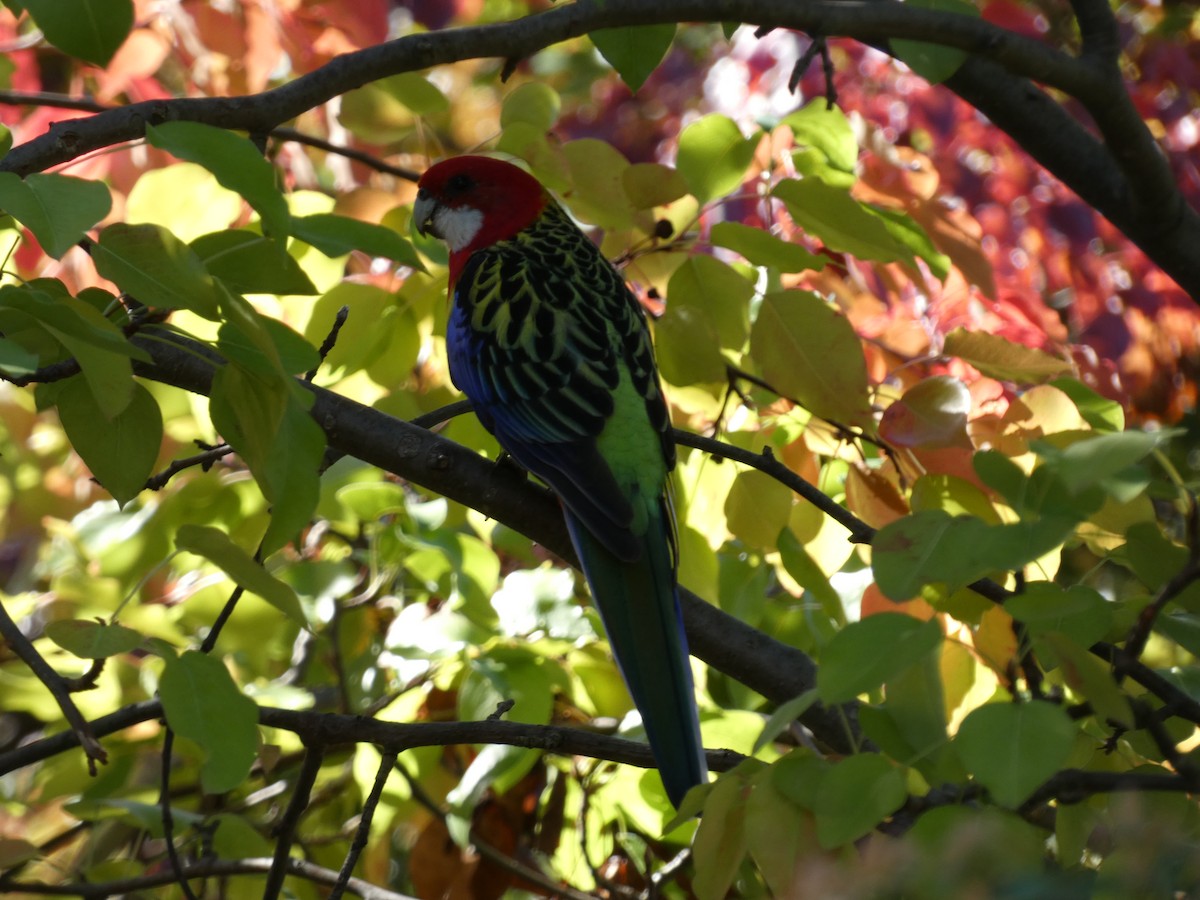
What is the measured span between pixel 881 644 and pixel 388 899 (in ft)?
3.96

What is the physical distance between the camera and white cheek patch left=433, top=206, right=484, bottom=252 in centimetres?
311

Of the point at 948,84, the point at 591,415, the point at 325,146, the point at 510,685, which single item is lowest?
the point at 510,685

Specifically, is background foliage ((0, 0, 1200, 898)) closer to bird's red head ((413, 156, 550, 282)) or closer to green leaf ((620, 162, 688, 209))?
green leaf ((620, 162, 688, 209))

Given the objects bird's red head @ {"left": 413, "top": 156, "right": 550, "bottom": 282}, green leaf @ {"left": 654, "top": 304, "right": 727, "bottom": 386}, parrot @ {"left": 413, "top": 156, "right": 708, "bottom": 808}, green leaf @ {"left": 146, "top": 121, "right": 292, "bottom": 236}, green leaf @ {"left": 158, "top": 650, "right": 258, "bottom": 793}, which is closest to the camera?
green leaf @ {"left": 146, "top": 121, "right": 292, "bottom": 236}

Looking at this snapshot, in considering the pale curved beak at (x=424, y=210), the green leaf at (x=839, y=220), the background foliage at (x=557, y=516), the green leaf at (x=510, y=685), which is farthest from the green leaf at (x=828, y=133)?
the green leaf at (x=510, y=685)

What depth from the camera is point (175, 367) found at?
1.67 metres

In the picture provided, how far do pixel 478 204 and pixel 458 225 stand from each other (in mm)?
84

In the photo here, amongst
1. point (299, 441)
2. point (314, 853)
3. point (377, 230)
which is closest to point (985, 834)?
point (299, 441)

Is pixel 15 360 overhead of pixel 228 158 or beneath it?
beneath

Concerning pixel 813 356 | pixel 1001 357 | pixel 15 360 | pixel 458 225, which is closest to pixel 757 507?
pixel 813 356

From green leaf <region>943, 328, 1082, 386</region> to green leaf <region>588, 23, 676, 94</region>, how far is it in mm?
681

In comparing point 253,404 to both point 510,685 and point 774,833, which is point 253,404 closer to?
point 774,833

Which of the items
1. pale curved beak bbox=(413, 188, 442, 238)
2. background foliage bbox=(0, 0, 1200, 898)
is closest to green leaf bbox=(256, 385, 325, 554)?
background foliage bbox=(0, 0, 1200, 898)

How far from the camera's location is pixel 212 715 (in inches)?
51.5
